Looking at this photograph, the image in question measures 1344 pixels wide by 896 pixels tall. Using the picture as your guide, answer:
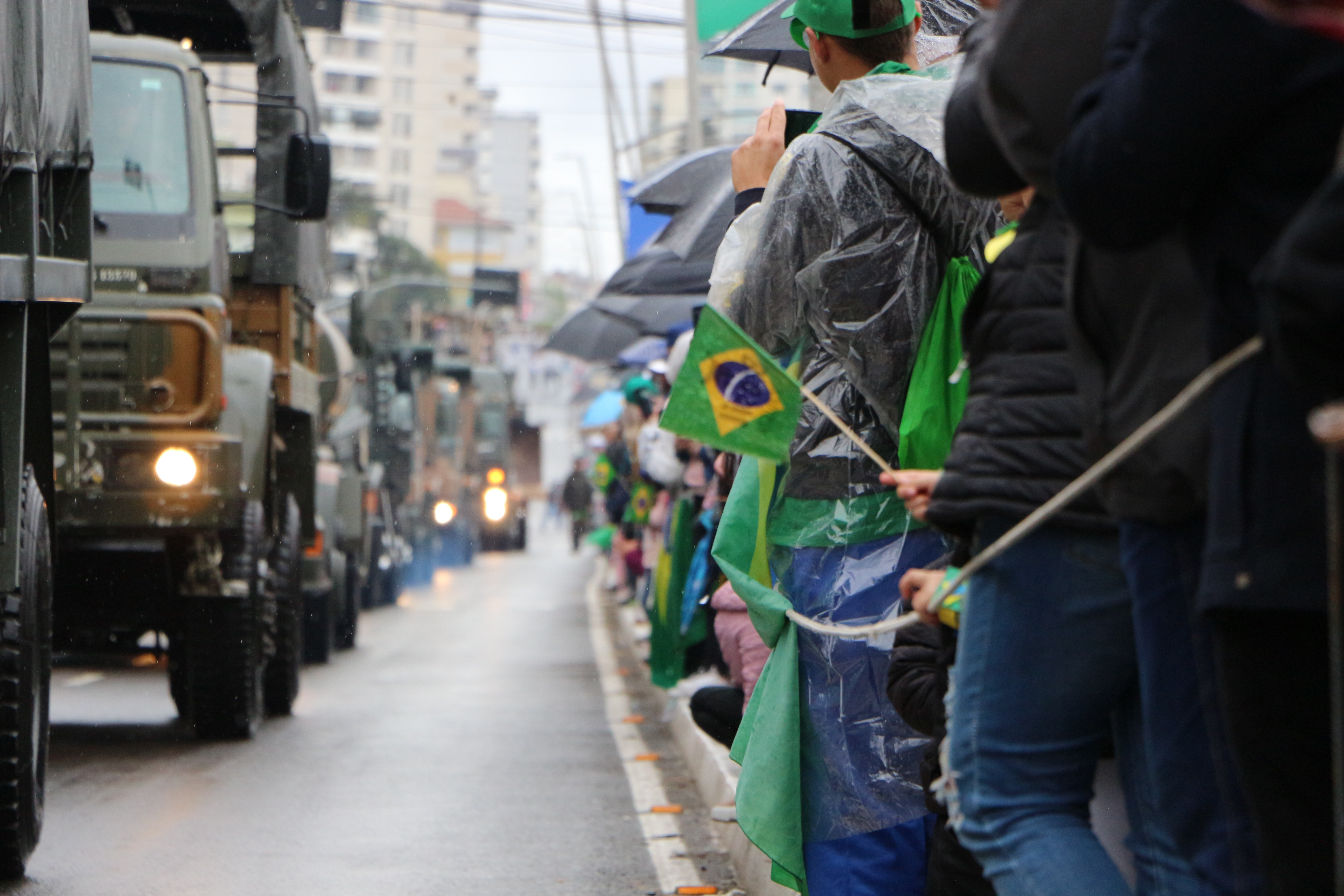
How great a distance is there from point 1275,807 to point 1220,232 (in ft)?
2.09

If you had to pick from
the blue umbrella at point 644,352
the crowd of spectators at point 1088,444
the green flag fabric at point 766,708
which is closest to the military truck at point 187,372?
the blue umbrella at point 644,352

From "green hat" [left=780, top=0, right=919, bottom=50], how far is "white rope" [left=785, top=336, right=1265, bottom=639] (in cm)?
164

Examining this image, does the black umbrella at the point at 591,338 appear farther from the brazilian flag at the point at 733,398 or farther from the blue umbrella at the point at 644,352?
the brazilian flag at the point at 733,398

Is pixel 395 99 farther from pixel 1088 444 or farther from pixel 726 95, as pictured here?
pixel 1088 444

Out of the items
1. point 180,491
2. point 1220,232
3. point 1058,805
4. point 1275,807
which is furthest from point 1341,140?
point 180,491

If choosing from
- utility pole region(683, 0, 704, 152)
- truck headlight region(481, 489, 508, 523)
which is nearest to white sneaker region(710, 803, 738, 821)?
utility pole region(683, 0, 704, 152)

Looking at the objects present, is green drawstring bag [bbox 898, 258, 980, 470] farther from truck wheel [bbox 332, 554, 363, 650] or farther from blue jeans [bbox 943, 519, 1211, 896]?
truck wheel [bbox 332, 554, 363, 650]

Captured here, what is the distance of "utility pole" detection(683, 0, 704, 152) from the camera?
693 inches

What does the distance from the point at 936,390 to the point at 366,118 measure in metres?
114

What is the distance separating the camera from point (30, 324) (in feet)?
17.5

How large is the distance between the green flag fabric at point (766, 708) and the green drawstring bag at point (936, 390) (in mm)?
422

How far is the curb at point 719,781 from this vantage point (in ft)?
17.2

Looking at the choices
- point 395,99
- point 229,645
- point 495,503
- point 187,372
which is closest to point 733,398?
point 187,372

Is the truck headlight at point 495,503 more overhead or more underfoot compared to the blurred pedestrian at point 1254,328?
more underfoot
